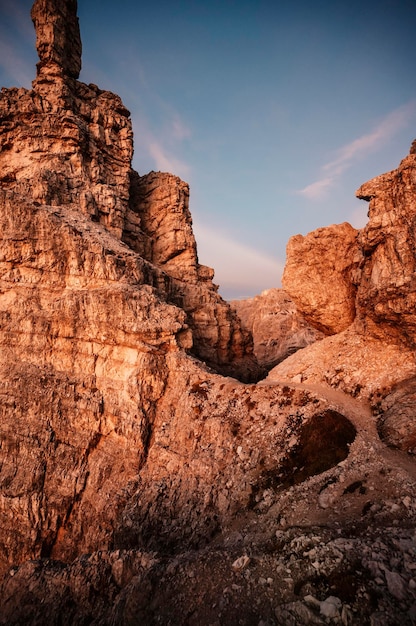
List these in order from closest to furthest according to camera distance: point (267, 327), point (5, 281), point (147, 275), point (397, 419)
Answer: point (397, 419) < point (5, 281) < point (147, 275) < point (267, 327)

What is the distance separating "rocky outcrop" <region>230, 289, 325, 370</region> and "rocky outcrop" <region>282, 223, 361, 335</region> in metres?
35.8

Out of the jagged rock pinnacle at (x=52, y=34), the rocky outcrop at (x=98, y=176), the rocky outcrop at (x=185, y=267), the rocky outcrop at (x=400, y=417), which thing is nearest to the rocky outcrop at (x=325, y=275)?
the rocky outcrop at (x=400, y=417)

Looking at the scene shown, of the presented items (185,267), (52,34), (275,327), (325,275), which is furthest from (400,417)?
(52,34)

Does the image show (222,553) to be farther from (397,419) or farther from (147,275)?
(147,275)

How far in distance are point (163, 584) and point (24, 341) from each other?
28.4 meters

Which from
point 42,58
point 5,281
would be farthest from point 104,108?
point 5,281

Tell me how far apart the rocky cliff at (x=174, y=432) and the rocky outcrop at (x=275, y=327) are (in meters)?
40.4

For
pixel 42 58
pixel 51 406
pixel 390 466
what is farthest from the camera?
pixel 42 58

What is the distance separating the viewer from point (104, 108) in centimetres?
5972

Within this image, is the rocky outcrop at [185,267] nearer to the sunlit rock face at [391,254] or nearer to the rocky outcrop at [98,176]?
the rocky outcrop at [98,176]

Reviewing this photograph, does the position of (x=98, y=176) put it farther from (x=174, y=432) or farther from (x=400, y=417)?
(x=400, y=417)

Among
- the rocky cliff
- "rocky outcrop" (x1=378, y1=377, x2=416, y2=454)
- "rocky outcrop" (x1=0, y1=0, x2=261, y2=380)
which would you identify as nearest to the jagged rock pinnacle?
"rocky outcrop" (x1=0, y1=0, x2=261, y2=380)

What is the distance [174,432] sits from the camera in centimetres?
3281

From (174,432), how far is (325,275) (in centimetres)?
3012
